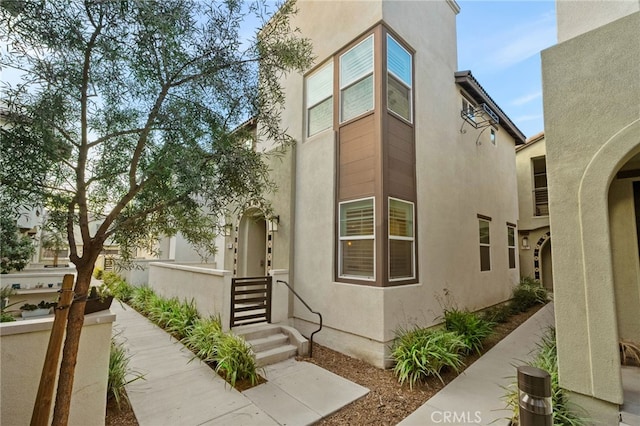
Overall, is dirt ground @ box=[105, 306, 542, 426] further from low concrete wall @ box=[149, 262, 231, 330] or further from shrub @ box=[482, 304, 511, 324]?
shrub @ box=[482, 304, 511, 324]

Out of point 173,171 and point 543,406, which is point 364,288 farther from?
point 173,171

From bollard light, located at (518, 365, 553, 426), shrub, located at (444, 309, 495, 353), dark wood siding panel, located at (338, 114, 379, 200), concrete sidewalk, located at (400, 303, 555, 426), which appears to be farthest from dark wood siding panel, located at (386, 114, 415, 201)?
bollard light, located at (518, 365, 553, 426)

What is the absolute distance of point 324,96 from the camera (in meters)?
7.93

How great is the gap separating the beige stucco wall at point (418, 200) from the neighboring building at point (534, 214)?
21.6 ft

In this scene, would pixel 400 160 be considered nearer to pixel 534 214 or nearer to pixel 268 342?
pixel 268 342

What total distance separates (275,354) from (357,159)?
4568mm

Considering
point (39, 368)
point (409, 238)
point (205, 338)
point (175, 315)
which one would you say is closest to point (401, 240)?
point (409, 238)

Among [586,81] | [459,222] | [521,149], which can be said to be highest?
[521,149]

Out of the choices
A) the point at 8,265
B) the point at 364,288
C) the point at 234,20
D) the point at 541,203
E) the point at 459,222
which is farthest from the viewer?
the point at 541,203

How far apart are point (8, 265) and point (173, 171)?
10.5 m

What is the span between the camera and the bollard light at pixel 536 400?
242 centimetres

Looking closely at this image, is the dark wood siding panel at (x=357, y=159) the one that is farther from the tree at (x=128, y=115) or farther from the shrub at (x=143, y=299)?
the shrub at (x=143, y=299)

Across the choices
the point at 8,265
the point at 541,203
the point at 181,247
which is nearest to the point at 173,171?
the point at 8,265

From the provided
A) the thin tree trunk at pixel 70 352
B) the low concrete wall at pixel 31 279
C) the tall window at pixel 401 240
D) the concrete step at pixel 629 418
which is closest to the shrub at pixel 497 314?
the tall window at pixel 401 240
